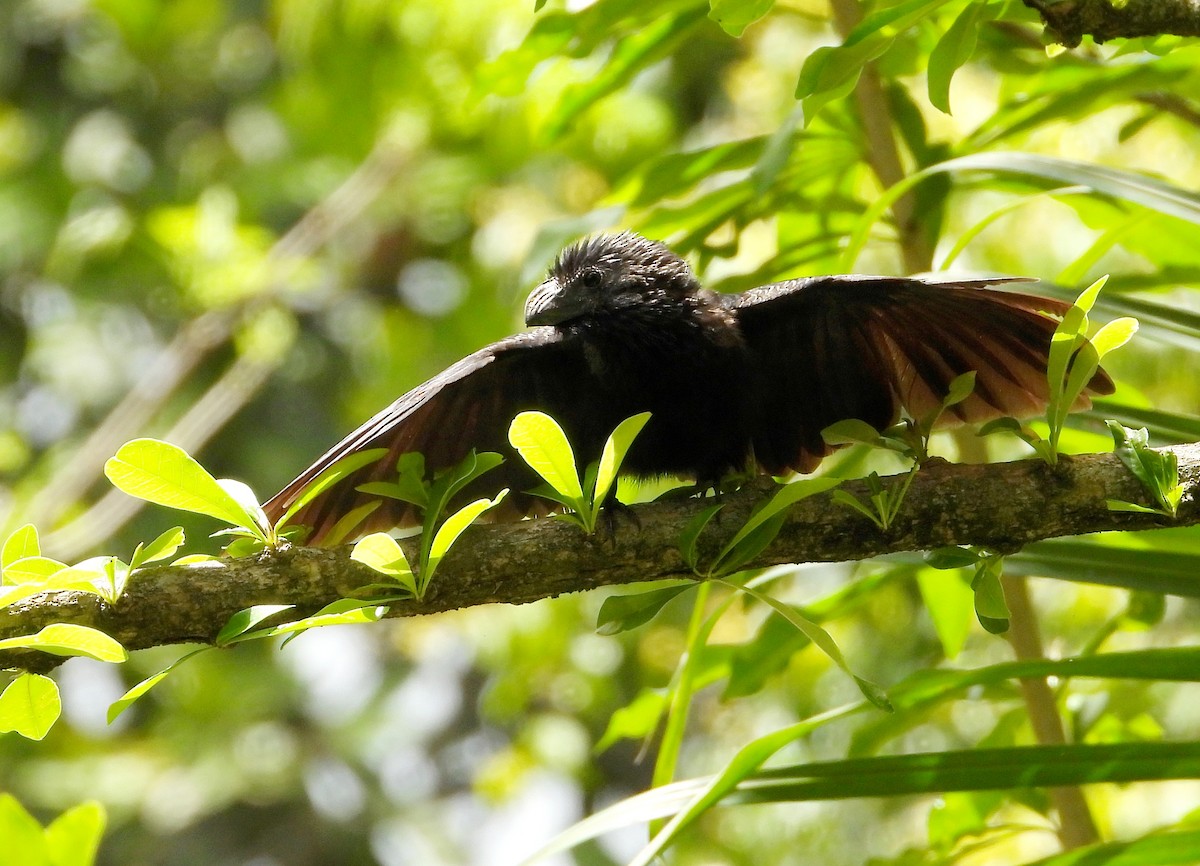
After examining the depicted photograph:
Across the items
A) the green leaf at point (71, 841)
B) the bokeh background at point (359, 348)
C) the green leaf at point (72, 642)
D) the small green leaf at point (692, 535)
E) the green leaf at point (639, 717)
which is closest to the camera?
the green leaf at point (72, 642)

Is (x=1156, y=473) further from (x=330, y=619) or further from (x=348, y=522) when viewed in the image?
(x=348, y=522)

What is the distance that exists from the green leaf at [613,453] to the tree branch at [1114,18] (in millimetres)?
623

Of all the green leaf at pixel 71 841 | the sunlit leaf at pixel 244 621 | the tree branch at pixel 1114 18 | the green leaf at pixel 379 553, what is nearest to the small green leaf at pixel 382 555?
the green leaf at pixel 379 553

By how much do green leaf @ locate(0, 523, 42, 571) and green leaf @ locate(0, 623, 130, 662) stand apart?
0.14m

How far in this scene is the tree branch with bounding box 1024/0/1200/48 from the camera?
51.1 inches

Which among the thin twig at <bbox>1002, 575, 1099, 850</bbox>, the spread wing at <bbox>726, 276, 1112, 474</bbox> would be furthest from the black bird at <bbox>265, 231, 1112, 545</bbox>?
the thin twig at <bbox>1002, 575, 1099, 850</bbox>

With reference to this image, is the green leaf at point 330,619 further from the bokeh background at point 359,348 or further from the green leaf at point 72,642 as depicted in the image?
the bokeh background at point 359,348

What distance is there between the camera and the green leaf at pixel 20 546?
1233 mm

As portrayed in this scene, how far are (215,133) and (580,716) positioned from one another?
3812mm

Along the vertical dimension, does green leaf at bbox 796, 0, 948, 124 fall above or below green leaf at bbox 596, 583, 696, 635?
above

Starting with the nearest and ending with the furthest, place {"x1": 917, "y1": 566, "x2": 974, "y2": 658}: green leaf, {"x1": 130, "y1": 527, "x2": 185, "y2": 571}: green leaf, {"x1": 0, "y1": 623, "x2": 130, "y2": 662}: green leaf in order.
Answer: {"x1": 0, "y1": 623, "x2": 130, "y2": 662}: green leaf → {"x1": 130, "y1": 527, "x2": 185, "y2": 571}: green leaf → {"x1": 917, "y1": 566, "x2": 974, "y2": 658}: green leaf

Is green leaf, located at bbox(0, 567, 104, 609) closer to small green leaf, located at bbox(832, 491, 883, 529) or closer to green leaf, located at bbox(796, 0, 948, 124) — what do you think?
small green leaf, located at bbox(832, 491, 883, 529)

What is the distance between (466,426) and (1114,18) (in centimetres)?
100

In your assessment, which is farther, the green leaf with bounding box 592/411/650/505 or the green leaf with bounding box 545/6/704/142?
the green leaf with bounding box 545/6/704/142
